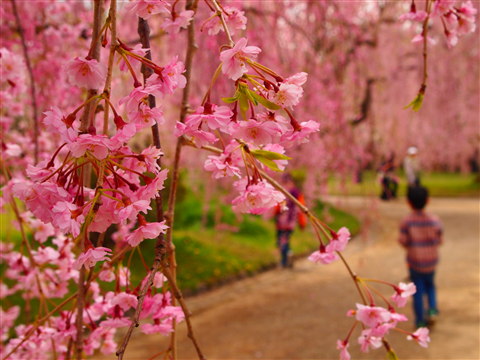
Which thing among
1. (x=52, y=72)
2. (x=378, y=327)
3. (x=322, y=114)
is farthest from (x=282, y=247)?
(x=378, y=327)

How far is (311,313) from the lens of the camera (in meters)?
4.88

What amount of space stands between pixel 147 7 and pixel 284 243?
19.4 ft

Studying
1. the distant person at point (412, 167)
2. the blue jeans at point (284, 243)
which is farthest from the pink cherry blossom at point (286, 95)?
the distant person at point (412, 167)

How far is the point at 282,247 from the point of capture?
21.7ft

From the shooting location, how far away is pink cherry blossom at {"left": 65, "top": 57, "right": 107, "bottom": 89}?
770 millimetres

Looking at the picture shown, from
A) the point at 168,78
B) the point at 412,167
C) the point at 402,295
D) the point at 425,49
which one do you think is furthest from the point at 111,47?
the point at 412,167

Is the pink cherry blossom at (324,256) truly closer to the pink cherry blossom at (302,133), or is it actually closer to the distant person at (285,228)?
the pink cherry blossom at (302,133)

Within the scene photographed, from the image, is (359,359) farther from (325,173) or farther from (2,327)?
(325,173)

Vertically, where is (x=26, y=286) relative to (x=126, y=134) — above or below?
below

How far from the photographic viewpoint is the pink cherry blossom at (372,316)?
1.12 meters

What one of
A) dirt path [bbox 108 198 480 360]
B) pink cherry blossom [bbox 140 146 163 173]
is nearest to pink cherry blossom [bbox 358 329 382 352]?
pink cherry blossom [bbox 140 146 163 173]

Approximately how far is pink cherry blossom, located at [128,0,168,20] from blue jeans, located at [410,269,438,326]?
3.80m

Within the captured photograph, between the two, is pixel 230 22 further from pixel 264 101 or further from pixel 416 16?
pixel 416 16

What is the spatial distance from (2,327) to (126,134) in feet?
5.85
